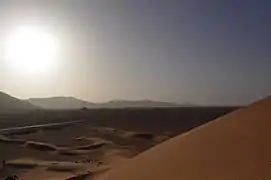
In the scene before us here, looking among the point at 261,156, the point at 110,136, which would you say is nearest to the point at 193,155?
the point at 261,156

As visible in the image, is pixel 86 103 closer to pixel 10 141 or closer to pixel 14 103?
pixel 10 141

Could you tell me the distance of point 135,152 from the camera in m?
5.39

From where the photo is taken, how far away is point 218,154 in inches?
85.2

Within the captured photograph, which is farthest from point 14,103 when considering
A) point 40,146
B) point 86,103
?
point 86,103

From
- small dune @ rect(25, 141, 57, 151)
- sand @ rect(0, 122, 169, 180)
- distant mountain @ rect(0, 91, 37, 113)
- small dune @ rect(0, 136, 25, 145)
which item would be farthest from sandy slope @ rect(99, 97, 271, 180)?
distant mountain @ rect(0, 91, 37, 113)

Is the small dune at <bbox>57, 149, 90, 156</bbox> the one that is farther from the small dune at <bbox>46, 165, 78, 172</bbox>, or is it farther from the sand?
the small dune at <bbox>46, 165, 78, 172</bbox>

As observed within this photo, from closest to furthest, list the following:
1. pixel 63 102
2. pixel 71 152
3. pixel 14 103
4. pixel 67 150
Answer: pixel 71 152
pixel 67 150
pixel 63 102
pixel 14 103

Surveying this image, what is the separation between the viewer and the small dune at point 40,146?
18.9 ft

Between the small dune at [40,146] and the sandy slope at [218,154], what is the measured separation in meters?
3.25

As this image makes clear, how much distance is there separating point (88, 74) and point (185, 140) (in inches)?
108

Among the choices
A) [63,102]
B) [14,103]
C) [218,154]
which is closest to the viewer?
[218,154]

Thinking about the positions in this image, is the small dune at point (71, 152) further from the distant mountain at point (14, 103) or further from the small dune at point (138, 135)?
the distant mountain at point (14, 103)

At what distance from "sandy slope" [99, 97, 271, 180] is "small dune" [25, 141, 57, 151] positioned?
10.7 feet

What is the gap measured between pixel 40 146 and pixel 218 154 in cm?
406
